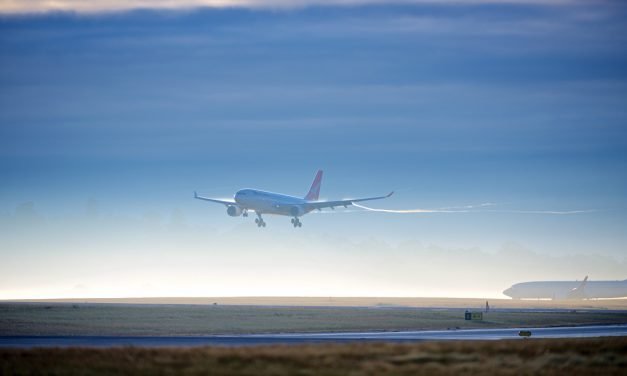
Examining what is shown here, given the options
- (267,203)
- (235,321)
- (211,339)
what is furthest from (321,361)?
(267,203)

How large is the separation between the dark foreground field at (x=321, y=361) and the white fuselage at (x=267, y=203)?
105 m

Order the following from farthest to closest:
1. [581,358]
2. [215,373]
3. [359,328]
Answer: [359,328]
[581,358]
[215,373]

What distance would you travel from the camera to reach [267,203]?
164 metres

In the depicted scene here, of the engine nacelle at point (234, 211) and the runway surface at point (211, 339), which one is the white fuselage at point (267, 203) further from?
the runway surface at point (211, 339)

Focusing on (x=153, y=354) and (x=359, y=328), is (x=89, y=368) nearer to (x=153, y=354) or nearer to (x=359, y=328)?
(x=153, y=354)

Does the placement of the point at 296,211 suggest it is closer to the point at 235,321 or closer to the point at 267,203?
the point at 267,203

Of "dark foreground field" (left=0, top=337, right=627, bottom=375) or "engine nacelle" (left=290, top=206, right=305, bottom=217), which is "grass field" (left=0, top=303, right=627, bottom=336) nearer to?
"engine nacelle" (left=290, top=206, right=305, bottom=217)

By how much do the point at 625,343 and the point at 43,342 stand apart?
141ft

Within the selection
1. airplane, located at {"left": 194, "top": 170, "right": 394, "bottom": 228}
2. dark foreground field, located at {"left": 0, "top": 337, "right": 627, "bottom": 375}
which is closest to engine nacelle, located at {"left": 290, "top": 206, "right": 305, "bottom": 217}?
airplane, located at {"left": 194, "top": 170, "right": 394, "bottom": 228}

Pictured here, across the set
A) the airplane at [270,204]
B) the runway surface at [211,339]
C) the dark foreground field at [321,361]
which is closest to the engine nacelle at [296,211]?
the airplane at [270,204]

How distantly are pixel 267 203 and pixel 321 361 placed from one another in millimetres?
111607

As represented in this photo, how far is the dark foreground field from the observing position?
168 feet

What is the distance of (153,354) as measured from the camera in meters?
55.6

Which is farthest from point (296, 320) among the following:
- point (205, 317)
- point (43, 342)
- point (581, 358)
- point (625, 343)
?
point (581, 358)
